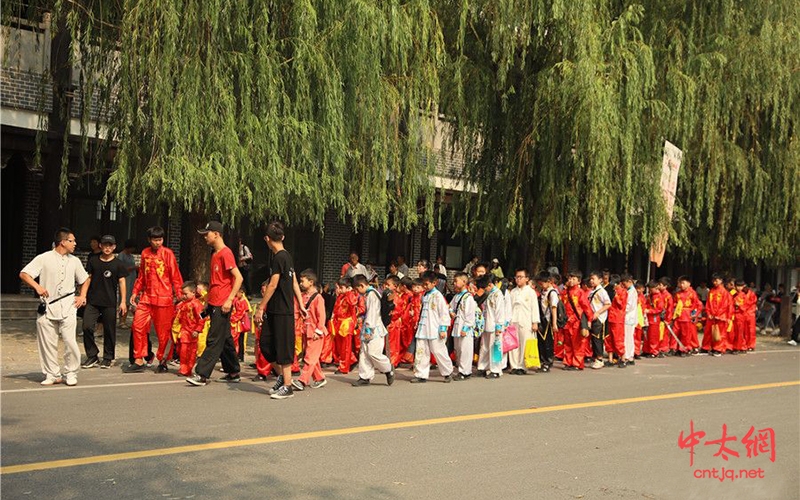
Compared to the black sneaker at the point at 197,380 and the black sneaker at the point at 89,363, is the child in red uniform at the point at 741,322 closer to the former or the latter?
the black sneaker at the point at 197,380

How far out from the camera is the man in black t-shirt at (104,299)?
1223cm

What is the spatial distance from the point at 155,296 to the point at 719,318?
12.3 metres

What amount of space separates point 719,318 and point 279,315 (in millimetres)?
12126

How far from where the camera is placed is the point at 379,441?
787cm

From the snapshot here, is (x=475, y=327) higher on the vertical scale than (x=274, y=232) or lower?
lower

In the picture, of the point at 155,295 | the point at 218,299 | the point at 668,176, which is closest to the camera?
the point at 218,299

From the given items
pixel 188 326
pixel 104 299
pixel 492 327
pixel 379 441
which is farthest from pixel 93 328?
pixel 379 441

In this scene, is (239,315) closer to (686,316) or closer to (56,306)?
(56,306)

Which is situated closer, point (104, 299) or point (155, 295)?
point (155, 295)

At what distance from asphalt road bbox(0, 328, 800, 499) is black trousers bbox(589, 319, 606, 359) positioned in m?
3.09

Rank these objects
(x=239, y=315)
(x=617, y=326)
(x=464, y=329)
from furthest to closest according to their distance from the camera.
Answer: (x=617, y=326)
(x=464, y=329)
(x=239, y=315)

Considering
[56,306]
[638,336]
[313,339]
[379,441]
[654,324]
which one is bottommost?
[379,441]

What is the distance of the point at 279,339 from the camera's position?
Answer: 10.1m

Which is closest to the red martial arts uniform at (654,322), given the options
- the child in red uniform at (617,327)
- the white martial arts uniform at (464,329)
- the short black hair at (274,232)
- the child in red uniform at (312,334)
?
the child in red uniform at (617,327)
